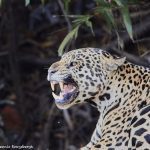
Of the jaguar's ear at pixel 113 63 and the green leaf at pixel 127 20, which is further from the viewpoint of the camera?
the green leaf at pixel 127 20

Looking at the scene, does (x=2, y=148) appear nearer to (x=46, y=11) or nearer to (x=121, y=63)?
(x=46, y=11)

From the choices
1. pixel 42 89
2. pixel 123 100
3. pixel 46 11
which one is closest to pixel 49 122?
pixel 42 89

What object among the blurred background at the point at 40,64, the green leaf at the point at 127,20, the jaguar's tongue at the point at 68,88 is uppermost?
the green leaf at the point at 127,20

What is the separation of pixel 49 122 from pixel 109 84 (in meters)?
3.10

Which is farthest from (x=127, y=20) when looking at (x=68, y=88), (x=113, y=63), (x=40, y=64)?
(x=40, y=64)

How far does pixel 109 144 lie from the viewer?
4.63m

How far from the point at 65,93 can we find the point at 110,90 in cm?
30

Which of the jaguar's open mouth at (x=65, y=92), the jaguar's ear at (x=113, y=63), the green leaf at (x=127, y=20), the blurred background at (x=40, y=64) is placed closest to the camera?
the jaguar's open mouth at (x=65, y=92)

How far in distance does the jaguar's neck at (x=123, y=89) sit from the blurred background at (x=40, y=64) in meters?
2.28

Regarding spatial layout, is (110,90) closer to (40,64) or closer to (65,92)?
(65,92)

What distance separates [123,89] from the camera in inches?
187

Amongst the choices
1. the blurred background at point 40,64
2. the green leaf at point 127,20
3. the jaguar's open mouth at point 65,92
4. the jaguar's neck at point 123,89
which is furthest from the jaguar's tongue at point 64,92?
the blurred background at point 40,64

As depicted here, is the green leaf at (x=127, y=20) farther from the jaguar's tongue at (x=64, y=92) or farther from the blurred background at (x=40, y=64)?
the blurred background at (x=40, y=64)

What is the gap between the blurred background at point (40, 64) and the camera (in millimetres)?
7613
